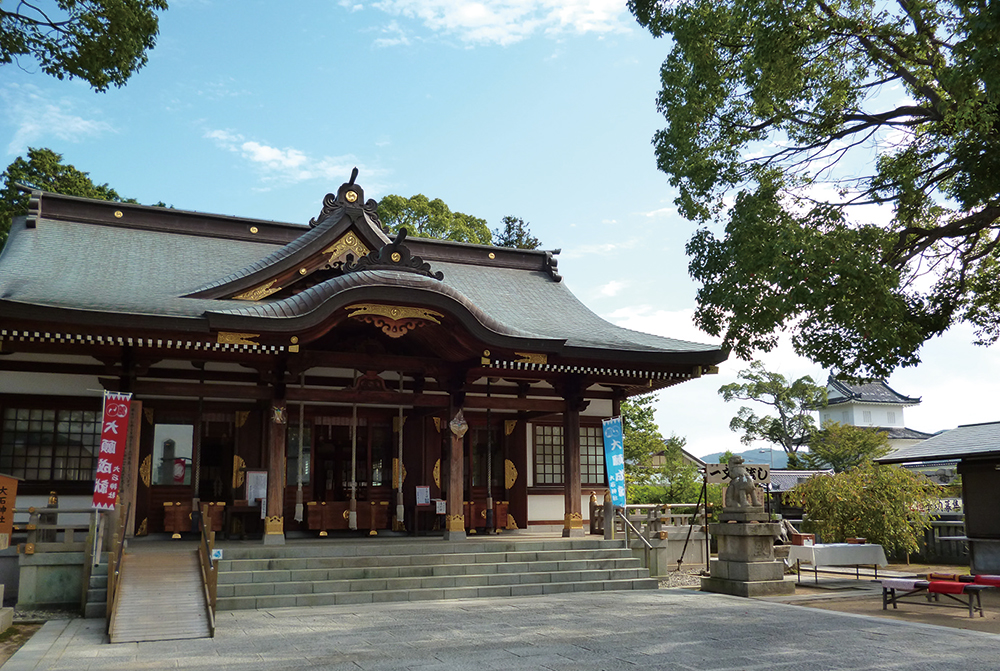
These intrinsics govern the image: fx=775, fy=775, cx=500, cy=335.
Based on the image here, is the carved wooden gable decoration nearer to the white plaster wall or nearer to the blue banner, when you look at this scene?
the white plaster wall

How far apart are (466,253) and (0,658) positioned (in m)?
15.2

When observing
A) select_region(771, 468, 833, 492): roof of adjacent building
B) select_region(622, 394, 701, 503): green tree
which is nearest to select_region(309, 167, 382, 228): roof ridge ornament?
select_region(622, 394, 701, 503): green tree

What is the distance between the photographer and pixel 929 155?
37.4ft

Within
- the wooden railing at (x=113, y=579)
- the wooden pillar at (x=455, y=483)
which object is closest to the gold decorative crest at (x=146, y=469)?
the wooden railing at (x=113, y=579)

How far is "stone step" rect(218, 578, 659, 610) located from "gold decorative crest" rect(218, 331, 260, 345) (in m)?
4.00

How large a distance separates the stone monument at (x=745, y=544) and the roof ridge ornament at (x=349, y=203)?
864 centimetres

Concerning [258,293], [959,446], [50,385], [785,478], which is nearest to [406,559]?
[258,293]

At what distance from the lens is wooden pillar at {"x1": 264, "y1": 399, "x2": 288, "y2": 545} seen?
12.9 meters

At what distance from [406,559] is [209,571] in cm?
383

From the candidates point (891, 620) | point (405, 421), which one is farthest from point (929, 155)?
point (405, 421)

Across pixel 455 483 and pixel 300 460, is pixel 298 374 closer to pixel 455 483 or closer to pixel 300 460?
pixel 300 460

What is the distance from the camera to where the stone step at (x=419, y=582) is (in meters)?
11.4

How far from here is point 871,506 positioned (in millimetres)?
17828

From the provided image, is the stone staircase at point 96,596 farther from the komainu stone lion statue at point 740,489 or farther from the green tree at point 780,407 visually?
the green tree at point 780,407
